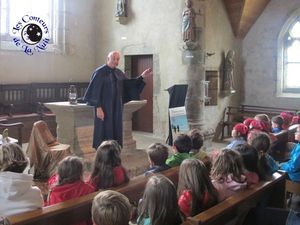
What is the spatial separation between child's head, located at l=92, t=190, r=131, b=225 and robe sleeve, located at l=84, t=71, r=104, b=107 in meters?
3.35

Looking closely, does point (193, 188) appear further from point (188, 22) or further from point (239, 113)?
point (239, 113)

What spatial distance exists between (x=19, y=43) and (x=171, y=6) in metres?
3.29

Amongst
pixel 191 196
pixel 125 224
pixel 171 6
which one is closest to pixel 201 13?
pixel 171 6

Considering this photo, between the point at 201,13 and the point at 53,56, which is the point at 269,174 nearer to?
the point at 201,13

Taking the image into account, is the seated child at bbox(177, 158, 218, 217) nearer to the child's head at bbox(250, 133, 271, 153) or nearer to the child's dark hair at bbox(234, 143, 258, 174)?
the child's dark hair at bbox(234, 143, 258, 174)

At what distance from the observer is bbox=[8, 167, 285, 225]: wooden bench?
2.01m

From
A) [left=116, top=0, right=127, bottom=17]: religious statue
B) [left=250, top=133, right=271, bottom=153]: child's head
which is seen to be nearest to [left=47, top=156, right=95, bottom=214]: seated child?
[left=250, top=133, right=271, bottom=153]: child's head

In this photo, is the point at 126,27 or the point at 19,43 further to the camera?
the point at 126,27

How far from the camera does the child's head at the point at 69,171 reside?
2.47m

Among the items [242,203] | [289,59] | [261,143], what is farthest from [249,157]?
[289,59]

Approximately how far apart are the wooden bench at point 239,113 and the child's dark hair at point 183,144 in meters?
5.51

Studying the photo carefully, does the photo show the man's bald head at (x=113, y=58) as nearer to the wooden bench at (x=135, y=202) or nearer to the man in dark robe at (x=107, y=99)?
the man in dark robe at (x=107, y=99)

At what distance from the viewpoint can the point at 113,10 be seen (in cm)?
913

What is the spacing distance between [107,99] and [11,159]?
9.20 ft
